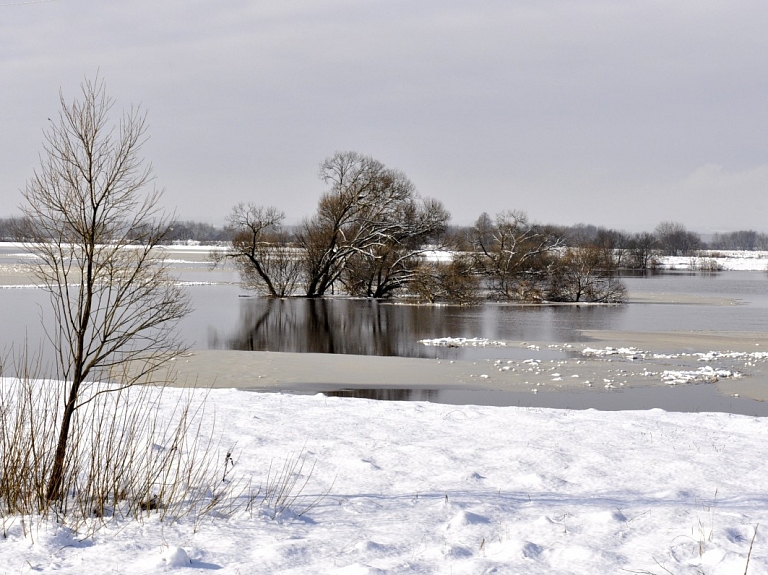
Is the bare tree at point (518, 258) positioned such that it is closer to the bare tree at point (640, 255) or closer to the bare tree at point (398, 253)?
the bare tree at point (398, 253)

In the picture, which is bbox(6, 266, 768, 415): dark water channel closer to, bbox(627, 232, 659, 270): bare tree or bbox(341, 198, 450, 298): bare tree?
bbox(341, 198, 450, 298): bare tree

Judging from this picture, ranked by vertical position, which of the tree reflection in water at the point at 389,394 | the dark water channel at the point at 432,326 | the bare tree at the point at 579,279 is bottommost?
the tree reflection in water at the point at 389,394

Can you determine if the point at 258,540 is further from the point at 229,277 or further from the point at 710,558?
the point at 229,277

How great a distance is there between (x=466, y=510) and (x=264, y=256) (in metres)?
39.3

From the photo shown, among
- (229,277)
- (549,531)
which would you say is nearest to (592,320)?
(549,531)

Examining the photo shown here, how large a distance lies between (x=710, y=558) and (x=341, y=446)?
4.01m

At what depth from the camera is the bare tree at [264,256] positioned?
141 ft

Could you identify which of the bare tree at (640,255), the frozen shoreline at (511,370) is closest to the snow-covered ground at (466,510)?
the frozen shoreline at (511,370)

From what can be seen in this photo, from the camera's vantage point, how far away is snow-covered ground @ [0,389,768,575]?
4113mm

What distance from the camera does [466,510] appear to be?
508 centimetres

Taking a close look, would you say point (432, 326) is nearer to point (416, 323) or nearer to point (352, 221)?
point (416, 323)

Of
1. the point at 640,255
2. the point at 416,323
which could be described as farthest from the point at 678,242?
the point at 416,323

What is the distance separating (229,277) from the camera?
2530 inches

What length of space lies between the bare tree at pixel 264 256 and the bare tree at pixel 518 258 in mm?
11249
